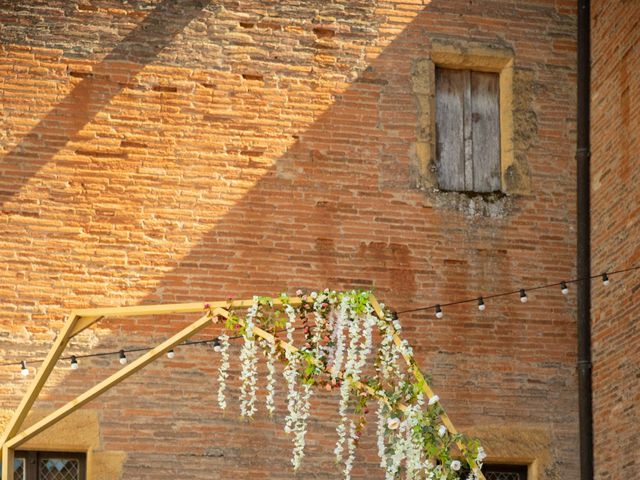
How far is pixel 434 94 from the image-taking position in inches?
489

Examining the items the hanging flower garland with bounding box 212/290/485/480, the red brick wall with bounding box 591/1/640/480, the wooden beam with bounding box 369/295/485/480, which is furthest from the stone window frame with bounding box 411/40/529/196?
the wooden beam with bounding box 369/295/485/480

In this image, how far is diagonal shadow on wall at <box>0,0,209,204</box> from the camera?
37.7ft

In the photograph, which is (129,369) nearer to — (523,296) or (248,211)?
(248,211)

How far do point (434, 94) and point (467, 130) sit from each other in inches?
16.3

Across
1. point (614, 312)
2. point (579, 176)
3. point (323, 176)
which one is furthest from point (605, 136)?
point (323, 176)

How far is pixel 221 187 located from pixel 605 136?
3064 millimetres

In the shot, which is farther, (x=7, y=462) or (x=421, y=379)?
(x=7, y=462)

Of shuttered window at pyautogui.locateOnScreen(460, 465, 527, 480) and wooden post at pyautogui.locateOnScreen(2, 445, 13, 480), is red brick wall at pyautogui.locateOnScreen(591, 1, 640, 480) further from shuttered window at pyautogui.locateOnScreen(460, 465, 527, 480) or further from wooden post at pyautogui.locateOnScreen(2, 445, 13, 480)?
wooden post at pyautogui.locateOnScreen(2, 445, 13, 480)

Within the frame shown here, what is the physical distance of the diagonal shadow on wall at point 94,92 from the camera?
11.5 m

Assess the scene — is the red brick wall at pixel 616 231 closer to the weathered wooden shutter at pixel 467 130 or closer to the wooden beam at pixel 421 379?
the weathered wooden shutter at pixel 467 130

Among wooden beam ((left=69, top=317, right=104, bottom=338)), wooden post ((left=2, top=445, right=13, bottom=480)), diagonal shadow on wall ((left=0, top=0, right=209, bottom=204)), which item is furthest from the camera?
diagonal shadow on wall ((left=0, top=0, right=209, bottom=204))

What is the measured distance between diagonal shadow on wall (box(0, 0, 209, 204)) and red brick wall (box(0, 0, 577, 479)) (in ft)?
0.04

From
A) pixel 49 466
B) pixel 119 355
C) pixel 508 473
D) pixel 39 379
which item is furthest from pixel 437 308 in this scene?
pixel 39 379

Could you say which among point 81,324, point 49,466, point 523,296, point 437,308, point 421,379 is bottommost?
point 49,466
